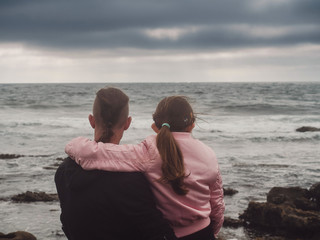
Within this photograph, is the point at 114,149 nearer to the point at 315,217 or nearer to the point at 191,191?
the point at 191,191

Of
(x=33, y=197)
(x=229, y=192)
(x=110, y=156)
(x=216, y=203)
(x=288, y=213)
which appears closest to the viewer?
(x=110, y=156)

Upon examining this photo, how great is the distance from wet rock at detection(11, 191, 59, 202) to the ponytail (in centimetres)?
501

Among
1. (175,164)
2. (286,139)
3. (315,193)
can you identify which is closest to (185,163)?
(175,164)

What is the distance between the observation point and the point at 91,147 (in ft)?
7.74

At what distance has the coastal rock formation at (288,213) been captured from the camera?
5133 mm

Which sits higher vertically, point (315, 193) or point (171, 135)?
point (171, 135)

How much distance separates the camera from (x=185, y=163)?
8.19 ft

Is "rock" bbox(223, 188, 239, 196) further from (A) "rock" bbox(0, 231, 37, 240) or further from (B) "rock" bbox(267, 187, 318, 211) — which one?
(A) "rock" bbox(0, 231, 37, 240)

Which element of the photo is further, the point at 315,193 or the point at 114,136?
the point at 315,193

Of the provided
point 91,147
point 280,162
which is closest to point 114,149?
point 91,147

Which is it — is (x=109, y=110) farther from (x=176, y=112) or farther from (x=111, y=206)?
(x=111, y=206)

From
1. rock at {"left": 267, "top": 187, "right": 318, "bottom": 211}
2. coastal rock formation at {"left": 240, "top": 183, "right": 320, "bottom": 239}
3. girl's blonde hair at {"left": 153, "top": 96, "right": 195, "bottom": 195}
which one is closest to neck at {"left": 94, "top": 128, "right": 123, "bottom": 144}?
girl's blonde hair at {"left": 153, "top": 96, "right": 195, "bottom": 195}

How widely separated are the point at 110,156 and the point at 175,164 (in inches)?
14.3

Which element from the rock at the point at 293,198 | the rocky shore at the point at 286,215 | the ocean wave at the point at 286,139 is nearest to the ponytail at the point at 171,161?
the rocky shore at the point at 286,215
